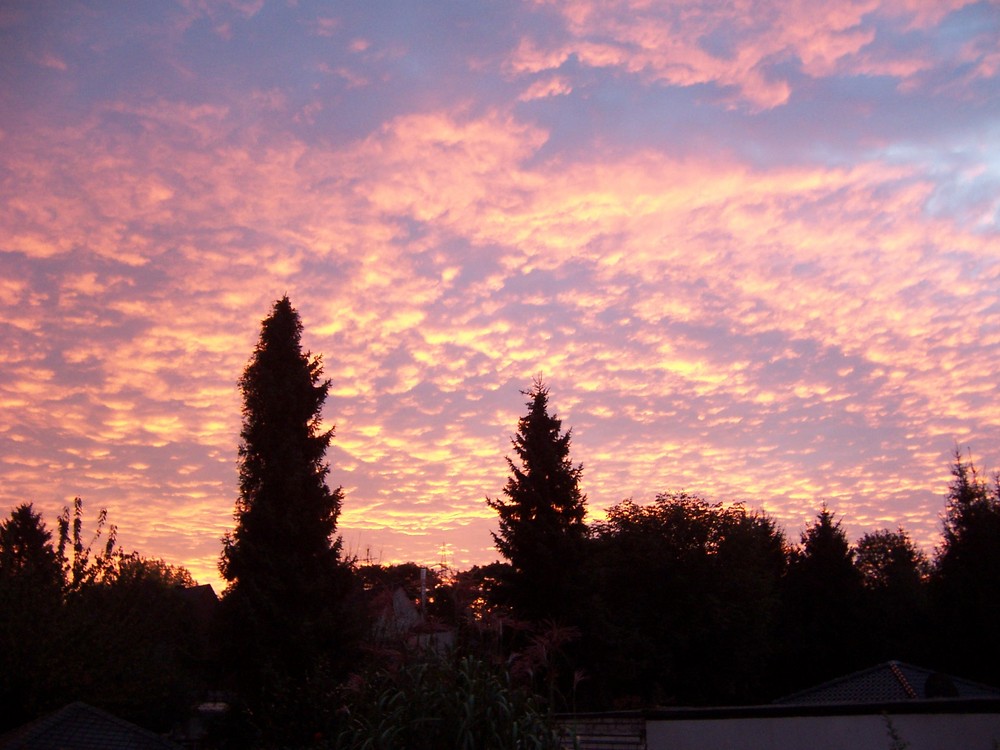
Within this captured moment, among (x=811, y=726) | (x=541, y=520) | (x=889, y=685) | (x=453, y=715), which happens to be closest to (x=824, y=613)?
(x=889, y=685)

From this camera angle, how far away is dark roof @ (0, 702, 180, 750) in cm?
1961

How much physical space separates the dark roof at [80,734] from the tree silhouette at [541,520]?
41.7 ft

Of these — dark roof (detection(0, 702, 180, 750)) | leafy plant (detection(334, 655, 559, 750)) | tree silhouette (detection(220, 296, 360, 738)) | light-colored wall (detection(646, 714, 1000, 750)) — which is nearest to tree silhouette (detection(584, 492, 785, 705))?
tree silhouette (detection(220, 296, 360, 738))

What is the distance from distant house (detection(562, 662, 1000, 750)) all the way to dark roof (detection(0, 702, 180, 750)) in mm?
12227

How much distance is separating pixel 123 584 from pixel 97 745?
853cm

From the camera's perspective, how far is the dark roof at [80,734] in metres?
19.6

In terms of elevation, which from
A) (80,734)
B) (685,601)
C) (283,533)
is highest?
(283,533)

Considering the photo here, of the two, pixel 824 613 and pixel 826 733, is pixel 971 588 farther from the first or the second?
pixel 826 733

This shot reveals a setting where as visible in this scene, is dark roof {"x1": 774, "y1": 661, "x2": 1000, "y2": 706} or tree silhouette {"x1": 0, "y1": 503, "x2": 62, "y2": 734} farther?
dark roof {"x1": 774, "y1": 661, "x2": 1000, "y2": 706}

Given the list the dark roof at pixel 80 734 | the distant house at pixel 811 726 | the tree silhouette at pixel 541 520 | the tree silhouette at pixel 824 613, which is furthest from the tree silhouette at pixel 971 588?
the dark roof at pixel 80 734

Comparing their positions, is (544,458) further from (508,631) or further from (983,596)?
(983,596)

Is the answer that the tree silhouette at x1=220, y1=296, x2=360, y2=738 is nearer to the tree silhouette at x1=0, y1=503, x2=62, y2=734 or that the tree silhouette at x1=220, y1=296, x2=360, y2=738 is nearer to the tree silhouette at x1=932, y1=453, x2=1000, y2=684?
the tree silhouette at x1=0, y1=503, x2=62, y2=734

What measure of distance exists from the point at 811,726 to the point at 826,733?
26cm

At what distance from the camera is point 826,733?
11.6 meters
